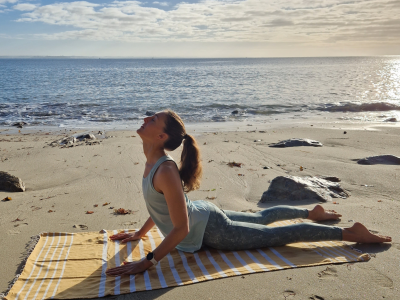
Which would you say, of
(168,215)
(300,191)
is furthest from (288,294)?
(300,191)

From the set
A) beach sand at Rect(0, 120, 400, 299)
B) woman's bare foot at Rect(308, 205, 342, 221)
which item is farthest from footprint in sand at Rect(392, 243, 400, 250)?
woman's bare foot at Rect(308, 205, 342, 221)

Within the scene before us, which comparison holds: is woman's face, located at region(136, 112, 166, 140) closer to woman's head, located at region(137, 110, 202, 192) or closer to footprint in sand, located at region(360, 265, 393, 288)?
woman's head, located at region(137, 110, 202, 192)

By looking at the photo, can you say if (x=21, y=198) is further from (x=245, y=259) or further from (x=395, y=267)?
(x=395, y=267)

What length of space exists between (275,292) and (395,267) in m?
1.36

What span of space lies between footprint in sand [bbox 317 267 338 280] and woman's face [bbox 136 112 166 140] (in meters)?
2.07

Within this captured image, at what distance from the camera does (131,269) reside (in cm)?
346

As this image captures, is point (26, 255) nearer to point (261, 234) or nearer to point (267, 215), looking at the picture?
point (261, 234)

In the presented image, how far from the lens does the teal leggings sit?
3.77 meters

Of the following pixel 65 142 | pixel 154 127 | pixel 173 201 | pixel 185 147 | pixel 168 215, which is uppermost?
pixel 154 127

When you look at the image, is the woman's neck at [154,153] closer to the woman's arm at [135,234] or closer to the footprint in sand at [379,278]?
the woman's arm at [135,234]

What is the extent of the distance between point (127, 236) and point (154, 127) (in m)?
1.65

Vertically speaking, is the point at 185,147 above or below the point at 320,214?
above

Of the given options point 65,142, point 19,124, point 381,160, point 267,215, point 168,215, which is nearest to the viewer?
point 168,215

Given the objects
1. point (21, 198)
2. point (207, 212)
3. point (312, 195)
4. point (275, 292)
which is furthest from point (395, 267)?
point (21, 198)
